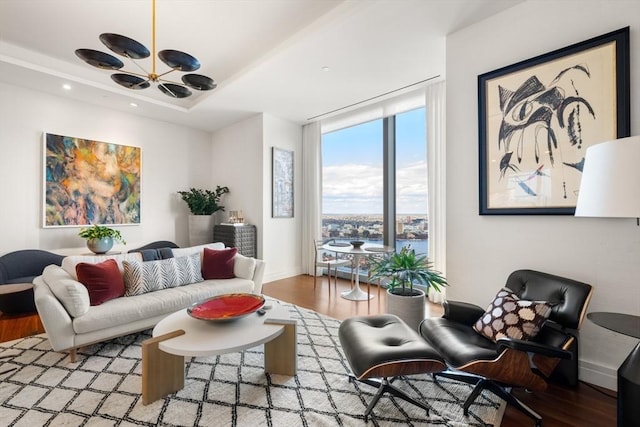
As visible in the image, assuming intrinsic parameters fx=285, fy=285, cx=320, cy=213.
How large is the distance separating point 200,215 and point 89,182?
1709 mm

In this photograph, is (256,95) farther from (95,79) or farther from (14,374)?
(14,374)

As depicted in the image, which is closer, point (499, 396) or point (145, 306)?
point (499, 396)

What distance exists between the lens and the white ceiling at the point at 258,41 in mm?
2576

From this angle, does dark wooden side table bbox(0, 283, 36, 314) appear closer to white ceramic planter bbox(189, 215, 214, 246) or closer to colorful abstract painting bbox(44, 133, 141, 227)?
colorful abstract painting bbox(44, 133, 141, 227)

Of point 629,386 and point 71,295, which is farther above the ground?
point 71,295

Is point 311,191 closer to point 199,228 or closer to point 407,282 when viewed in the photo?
point 199,228

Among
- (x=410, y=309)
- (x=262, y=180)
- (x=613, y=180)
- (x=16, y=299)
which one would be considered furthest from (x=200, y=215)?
(x=613, y=180)

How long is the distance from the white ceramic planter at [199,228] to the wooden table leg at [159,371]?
366 cm

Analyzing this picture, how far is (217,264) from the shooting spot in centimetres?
349

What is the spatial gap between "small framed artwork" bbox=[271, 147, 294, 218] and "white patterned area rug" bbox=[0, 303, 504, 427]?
300 cm

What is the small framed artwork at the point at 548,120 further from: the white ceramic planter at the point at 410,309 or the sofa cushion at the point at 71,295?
the sofa cushion at the point at 71,295

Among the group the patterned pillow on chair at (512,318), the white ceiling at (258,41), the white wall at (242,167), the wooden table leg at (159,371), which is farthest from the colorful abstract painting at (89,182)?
the patterned pillow on chair at (512,318)

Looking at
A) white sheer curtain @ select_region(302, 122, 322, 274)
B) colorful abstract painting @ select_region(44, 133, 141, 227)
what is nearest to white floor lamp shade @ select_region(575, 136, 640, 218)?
white sheer curtain @ select_region(302, 122, 322, 274)

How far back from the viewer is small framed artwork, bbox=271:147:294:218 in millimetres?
5066
